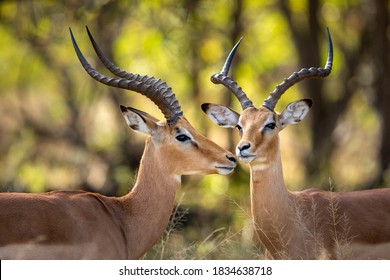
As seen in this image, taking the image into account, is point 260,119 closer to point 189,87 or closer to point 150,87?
point 150,87

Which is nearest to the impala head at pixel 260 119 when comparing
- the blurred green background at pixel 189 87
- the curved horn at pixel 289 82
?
the curved horn at pixel 289 82

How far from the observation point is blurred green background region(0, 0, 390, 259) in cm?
1544

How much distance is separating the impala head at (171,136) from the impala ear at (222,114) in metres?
0.99

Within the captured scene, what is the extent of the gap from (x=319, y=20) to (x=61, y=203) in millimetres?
11487

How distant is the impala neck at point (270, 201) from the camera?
841 centimetres

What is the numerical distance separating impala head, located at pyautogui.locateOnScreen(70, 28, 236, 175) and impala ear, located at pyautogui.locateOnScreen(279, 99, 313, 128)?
0.91 meters

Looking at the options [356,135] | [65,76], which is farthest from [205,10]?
[356,135]

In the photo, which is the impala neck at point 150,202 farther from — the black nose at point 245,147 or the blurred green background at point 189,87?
the blurred green background at point 189,87

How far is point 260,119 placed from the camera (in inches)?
338

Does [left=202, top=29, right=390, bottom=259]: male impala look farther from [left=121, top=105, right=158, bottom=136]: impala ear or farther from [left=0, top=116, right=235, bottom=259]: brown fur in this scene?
[left=121, top=105, right=158, bottom=136]: impala ear

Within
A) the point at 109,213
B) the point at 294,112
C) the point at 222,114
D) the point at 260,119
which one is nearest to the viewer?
the point at 109,213

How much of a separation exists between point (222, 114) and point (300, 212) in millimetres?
1455

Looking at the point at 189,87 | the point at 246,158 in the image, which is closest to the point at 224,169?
the point at 246,158

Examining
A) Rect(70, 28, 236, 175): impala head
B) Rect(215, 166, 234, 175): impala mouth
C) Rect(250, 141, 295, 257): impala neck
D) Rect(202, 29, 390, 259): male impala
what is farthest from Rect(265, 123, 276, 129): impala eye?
Rect(215, 166, 234, 175): impala mouth
